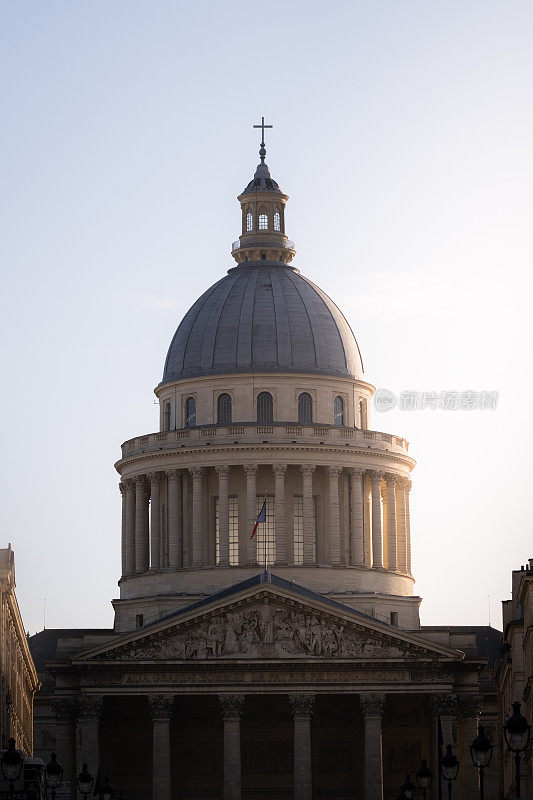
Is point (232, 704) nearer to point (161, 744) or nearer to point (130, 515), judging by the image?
point (161, 744)

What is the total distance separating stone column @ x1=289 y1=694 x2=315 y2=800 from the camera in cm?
A: 12312

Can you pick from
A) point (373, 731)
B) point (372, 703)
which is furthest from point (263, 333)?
point (373, 731)

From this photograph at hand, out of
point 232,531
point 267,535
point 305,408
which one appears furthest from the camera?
point 305,408

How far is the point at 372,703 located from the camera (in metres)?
124

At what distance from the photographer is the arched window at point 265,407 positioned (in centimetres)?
14562

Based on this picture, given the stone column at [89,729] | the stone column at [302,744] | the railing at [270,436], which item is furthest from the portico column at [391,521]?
the stone column at [89,729]

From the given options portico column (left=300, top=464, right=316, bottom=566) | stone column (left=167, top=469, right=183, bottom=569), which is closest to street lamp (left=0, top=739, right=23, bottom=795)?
portico column (left=300, top=464, right=316, bottom=566)

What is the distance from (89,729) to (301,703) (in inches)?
449

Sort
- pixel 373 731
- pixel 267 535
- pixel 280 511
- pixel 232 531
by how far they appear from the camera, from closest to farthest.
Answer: pixel 373 731, pixel 280 511, pixel 267 535, pixel 232 531

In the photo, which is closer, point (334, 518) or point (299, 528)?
point (334, 518)

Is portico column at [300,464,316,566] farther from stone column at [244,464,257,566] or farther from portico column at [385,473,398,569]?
portico column at [385,473,398,569]

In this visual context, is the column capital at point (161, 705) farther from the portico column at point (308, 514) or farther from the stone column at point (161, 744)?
A: the portico column at point (308, 514)

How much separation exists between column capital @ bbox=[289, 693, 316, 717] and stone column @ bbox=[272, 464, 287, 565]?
18.1 metres

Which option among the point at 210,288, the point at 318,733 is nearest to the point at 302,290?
the point at 210,288
